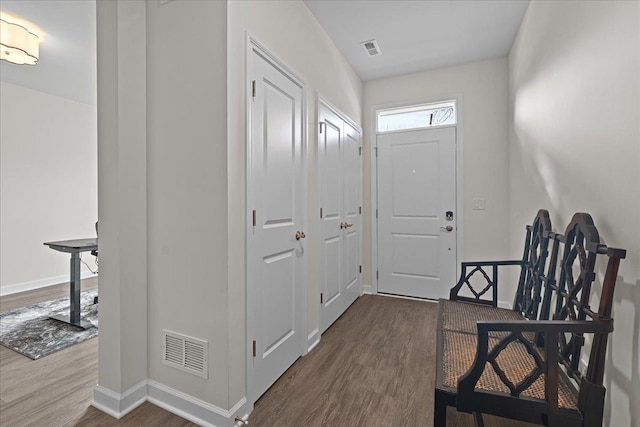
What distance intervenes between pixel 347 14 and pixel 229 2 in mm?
1408

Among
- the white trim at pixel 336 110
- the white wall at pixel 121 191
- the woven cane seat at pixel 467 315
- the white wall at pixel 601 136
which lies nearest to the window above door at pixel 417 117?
the white trim at pixel 336 110

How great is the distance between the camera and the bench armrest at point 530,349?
3.64 feet

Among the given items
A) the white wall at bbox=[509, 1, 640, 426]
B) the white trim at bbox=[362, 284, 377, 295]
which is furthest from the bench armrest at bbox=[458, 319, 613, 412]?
the white trim at bbox=[362, 284, 377, 295]

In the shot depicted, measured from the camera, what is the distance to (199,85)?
5.40ft

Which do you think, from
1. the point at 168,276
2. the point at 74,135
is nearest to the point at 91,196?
the point at 74,135

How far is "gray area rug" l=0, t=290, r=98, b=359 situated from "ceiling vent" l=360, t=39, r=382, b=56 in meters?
3.70

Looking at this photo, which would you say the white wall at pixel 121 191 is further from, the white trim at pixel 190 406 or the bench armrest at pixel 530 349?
the bench armrest at pixel 530 349

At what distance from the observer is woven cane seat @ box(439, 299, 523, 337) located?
5.88 ft

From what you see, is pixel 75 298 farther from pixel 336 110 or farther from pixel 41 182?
pixel 336 110

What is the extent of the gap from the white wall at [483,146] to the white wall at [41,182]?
16.7 ft

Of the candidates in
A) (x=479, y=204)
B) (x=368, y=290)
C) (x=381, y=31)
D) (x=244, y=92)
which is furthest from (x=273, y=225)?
(x=479, y=204)

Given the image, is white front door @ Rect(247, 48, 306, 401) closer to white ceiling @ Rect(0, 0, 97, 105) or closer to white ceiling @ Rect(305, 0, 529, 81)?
white ceiling @ Rect(305, 0, 529, 81)

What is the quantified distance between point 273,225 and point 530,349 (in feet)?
4.67

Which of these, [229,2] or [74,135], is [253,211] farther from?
[74,135]
